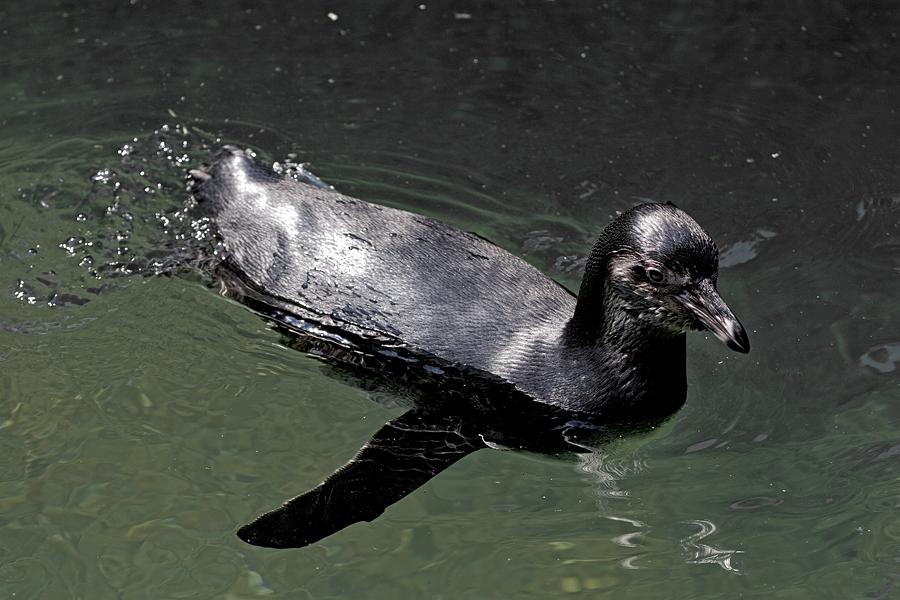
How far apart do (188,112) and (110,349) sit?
2.11m

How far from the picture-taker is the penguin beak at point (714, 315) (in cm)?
361

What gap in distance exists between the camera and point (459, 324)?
4180 millimetres

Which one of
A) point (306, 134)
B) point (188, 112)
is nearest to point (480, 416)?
point (306, 134)

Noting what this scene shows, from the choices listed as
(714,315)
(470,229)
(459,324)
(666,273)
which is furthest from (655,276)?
(470,229)

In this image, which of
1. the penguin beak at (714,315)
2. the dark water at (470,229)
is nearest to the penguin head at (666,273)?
the penguin beak at (714,315)

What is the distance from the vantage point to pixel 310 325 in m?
4.41

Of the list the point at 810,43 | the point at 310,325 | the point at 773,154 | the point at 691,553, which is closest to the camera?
the point at 691,553

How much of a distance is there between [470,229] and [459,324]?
1.32 m

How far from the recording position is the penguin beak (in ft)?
11.8

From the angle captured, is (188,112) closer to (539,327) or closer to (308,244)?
(308,244)

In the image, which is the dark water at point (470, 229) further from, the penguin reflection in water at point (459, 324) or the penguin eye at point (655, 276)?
the penguin eye at point (655, 276)

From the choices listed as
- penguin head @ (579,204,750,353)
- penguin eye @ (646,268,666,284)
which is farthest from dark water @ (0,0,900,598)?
penguin eye @ (646,268,666,284)

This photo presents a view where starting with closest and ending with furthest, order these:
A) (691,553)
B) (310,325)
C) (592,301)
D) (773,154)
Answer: (691,553), (592,301), (310,325), (773,154)

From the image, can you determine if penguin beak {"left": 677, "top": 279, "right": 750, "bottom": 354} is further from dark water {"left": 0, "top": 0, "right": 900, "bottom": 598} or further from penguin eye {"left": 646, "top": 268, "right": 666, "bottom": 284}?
dark water {"left": 0, "top": 0, "right": 900, "bottom": 598}
